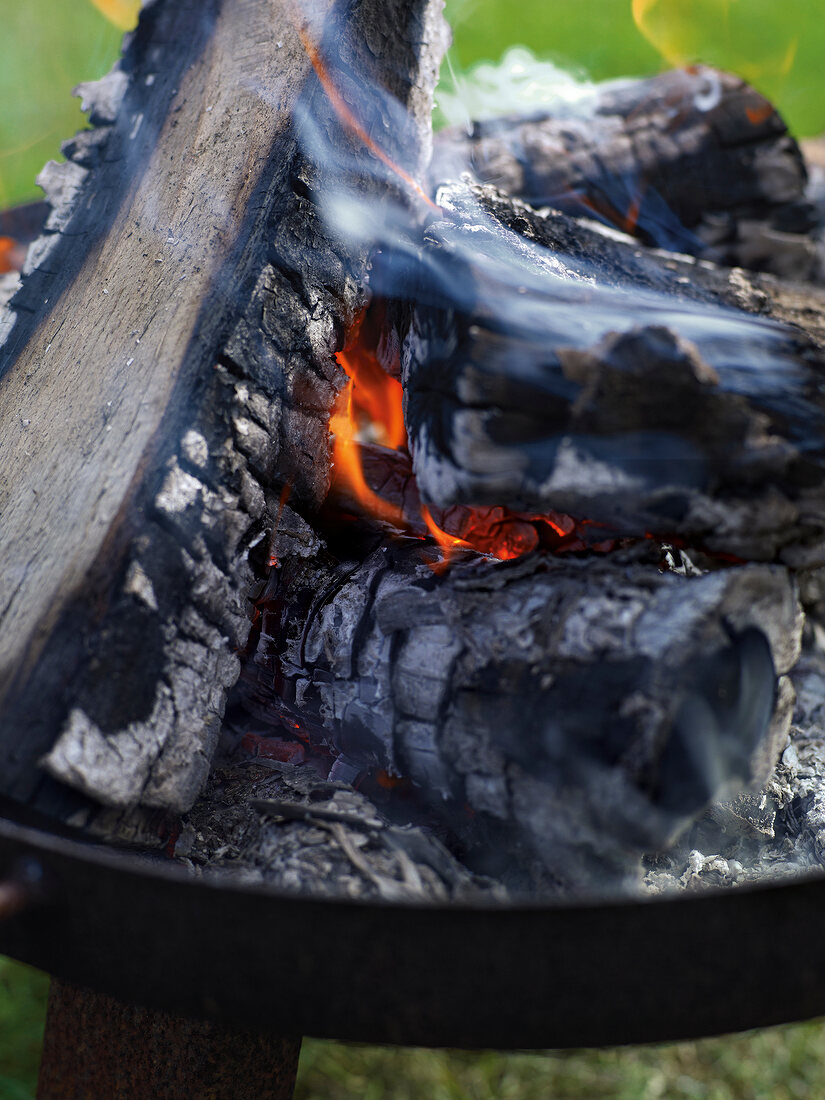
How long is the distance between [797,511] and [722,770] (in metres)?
0.28

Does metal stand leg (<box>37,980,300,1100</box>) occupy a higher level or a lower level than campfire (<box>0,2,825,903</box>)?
lower

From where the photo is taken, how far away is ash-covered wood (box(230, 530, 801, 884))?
0.69 meters

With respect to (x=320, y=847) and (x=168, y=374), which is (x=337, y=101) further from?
(x=320, y=847)

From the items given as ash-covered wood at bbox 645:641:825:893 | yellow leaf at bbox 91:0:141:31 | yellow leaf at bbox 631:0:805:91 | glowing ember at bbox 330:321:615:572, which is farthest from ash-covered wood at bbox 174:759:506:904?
yellow leaf at bbox 631:0:805:91

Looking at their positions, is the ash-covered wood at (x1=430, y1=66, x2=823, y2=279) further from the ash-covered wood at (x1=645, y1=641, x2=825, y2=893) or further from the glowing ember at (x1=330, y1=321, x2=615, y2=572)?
the ash-covered wood at (x1=645, y1=641, x2=825, y2=893)

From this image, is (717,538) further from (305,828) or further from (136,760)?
(136,760)

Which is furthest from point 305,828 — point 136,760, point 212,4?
point 212,4

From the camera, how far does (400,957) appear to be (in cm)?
58

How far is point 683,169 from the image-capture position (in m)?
1.74

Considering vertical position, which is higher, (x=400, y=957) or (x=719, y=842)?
(x=400, y=957)

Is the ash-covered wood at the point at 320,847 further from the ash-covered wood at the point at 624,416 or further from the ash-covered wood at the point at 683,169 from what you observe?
the ash-covered wood at the point at 683,169

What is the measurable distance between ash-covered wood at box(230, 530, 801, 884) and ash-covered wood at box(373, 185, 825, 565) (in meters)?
0.07

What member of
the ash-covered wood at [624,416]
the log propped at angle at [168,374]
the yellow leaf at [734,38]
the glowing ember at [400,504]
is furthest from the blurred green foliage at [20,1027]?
the yellow leaf at [734,38]

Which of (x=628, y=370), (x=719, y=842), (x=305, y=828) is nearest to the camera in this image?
(x=628, y=370)
